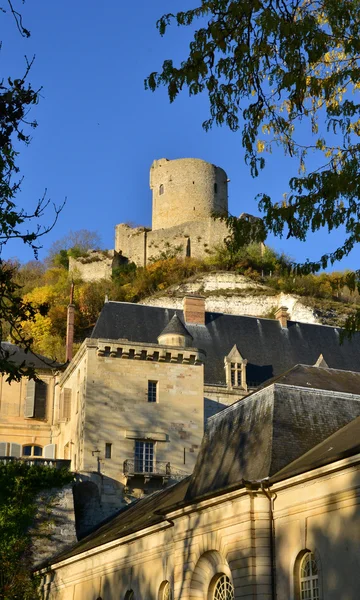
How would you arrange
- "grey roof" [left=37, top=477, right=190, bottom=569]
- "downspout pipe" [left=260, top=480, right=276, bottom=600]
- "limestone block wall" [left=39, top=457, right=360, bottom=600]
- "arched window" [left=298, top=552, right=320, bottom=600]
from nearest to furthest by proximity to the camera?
"limestone block wall" [left=39, top=457, right=360, bottom=600]
"arched window" [left=298, top=552, right=320, bottom=600]
"downspout pipe" [left=260, top=480, right=276, bottom=600]
"grey roof" [left=37, top=477, right=190, bottom=569]

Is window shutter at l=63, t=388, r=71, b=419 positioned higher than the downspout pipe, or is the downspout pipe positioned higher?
window shutter at l=63, t=388, r=71, b=419

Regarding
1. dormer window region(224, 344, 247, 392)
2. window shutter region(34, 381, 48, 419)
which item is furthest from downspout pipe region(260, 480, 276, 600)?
window shutter region(34, 381, 48, 419)

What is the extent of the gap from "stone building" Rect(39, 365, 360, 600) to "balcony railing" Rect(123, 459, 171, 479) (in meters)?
7.37

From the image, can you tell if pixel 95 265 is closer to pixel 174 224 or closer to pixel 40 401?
pixel 174 224

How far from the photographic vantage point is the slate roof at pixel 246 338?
36.3 meters

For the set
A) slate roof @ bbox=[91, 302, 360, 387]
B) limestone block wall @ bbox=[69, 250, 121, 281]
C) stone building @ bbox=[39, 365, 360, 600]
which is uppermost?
limestone block wall @ bbox=[69, 250, 121, 281]

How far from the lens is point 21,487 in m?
25.9

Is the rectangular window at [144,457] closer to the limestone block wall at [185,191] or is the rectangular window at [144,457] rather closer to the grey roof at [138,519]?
the grey roof at [138,519]

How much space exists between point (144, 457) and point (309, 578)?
51.5ft

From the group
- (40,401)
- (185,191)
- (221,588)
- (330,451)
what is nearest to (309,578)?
(330,451)

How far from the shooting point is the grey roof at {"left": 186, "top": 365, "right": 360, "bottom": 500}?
52.5 ft

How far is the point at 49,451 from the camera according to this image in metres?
33.3

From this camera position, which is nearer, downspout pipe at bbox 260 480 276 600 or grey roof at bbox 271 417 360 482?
grey roof at bbox 271 417 360 482

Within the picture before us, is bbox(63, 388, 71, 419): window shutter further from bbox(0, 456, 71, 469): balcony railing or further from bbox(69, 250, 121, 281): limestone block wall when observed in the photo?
bbox(69, 250, 121, 281): limestone block wall
